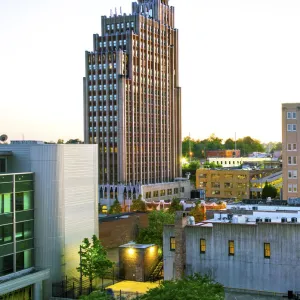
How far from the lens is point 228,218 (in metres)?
62.6

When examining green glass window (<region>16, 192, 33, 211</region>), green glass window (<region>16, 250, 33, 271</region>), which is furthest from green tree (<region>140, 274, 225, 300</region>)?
green glass window (<region>16, 192, 33, 211</region>)

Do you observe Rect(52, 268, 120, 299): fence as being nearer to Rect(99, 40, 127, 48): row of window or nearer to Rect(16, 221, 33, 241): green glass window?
Rect(16, 221, 33, 241): green glass window

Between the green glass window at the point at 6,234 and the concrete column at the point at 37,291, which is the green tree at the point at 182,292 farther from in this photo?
the green glass window at the point at 6,234

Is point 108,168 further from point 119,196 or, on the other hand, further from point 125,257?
point 125,257

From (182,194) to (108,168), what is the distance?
30.9 m

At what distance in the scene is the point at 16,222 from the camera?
54969 millimetres

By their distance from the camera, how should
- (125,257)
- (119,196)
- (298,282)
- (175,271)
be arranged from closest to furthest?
1. (298,282)
2. (175,271)
3. (125,257)
4. (119,196)

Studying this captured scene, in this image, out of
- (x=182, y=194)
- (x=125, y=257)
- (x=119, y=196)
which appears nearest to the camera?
(x=125, y=257)

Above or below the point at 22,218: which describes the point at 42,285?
below

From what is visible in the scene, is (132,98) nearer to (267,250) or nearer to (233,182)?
(233,182)

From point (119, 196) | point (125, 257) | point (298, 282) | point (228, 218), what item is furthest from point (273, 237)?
point (119, 196)

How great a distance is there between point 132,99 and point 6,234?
123 m

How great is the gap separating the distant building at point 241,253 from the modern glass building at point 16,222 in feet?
46.8

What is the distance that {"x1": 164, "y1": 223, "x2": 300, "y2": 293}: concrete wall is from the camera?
54219 millimetres
